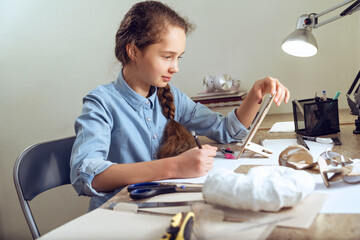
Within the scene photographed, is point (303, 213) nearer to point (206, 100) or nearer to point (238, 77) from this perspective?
point (206, 100)

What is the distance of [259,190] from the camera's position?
459mm

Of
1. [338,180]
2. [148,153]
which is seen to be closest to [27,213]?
[148,153]

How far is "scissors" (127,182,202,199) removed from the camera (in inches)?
24.2

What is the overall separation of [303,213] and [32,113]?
1700mm

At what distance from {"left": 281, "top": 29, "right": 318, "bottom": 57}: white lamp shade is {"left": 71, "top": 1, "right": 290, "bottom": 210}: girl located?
224 mm

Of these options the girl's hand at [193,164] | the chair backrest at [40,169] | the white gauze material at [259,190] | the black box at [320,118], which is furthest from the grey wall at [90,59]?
the white gauze material at [259,190]

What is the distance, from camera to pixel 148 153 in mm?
1061

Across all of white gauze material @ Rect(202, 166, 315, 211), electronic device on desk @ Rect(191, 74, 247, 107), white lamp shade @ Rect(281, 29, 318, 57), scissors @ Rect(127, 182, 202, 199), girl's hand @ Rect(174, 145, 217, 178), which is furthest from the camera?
electronic device on desk @ Rect(191, 74, 247, 107)

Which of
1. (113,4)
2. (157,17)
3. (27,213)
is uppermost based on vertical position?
(113,4)

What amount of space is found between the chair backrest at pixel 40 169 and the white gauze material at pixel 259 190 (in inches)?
24.3

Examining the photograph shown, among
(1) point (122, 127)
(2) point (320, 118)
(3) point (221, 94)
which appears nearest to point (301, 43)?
(2) point (320, 118)

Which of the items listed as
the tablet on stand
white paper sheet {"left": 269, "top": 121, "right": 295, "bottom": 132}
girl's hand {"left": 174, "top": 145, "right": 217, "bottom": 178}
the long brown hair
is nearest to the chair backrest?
the long brown hair

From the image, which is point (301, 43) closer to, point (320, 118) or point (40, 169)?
point (320, 118)

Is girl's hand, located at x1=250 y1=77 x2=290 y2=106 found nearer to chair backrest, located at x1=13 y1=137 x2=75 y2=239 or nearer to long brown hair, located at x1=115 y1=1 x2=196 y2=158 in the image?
long brown hair, located at x1=115 y1=1 x2=196 y2=158
